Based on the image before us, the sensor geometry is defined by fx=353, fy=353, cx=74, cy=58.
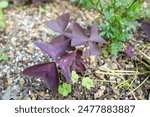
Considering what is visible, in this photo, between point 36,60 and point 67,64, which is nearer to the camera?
point 67,64

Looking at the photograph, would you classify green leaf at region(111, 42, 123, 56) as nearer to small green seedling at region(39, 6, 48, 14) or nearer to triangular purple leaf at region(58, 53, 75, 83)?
triangular purple leaf at region(58, 53, 75, 83)

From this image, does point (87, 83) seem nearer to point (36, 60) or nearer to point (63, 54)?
point (63, 54)

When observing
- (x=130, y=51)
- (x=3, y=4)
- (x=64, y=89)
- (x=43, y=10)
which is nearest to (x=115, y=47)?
(x=130, y=51)

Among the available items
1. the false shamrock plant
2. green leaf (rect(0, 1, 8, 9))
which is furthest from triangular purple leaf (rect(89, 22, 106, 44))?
green leaf (rect(0, 1, 8, 9))

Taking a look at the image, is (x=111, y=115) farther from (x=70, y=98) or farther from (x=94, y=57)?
(x=94, y=57)

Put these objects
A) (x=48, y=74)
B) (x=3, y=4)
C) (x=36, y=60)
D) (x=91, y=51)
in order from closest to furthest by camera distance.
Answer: (x=48, y=74)
(x=91, y=51)
(x=36, y=60)
(x=3, y=4)

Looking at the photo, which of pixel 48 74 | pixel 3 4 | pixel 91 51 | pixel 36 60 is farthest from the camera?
pixel 3 4

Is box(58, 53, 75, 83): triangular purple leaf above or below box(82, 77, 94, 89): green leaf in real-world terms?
above
